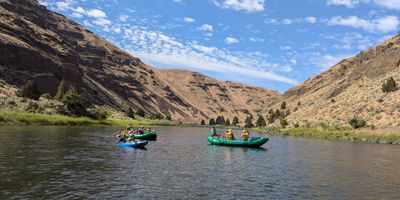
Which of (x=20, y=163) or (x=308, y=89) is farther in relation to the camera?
(x=308, y=89)

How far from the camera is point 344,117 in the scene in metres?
93.8

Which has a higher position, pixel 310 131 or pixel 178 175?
pixel 310 131

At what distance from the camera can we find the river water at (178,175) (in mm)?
22266

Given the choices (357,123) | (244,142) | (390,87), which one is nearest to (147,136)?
(244,142)

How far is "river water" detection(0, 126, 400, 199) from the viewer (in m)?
22.3

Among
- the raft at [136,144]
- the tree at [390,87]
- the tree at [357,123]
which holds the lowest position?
the raft at [136,144]

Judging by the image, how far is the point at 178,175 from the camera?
28.2 m

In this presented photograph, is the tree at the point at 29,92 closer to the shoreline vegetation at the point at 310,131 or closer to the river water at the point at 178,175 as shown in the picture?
the shoreline vegetation at the point at 310,131

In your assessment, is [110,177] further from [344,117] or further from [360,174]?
[344,117]

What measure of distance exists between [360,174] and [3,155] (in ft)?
91.3

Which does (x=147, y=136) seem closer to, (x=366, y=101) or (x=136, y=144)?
(x=136, y=144)

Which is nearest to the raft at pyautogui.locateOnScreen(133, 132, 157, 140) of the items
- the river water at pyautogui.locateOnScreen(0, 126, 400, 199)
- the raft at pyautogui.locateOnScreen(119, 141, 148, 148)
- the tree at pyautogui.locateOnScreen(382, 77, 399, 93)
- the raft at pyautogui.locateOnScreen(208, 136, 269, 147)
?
the raft at pyautogui.locateOnScreen(208, 136, 269, 147)

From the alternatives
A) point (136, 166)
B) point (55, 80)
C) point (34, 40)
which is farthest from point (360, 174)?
point (34, 40)

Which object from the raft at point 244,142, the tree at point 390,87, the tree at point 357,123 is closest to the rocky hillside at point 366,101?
the tree at point 390,87
